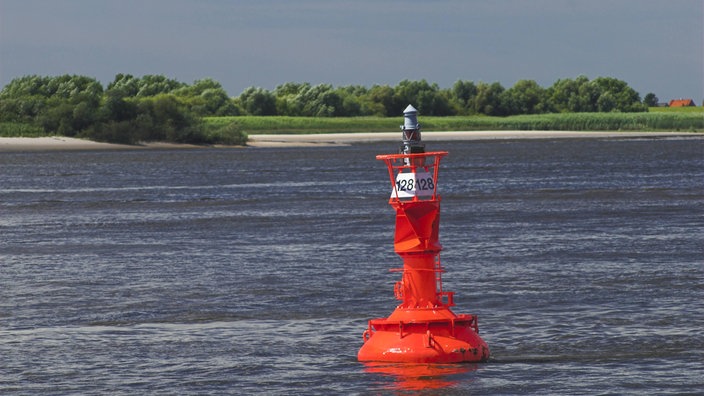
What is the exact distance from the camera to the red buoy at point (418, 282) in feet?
48.8

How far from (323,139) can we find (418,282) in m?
143

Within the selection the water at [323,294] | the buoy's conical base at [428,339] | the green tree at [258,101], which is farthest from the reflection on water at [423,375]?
the green tree at [258,101]

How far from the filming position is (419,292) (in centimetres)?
1511

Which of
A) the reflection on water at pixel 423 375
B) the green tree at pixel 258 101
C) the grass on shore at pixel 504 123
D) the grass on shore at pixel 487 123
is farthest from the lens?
the green tree at pixel 258 101

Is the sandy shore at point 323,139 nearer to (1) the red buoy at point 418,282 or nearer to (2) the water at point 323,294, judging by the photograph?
(2) the water at point 323,294

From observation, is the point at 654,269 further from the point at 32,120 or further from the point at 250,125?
the point at 250,125

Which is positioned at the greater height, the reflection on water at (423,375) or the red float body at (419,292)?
the red float body at (419,292)

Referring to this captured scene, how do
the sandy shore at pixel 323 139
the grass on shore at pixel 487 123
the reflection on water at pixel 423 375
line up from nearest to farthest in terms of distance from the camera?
→ 1. the reflection on water at pixel 423 375
2. the sandy shore at pixel 323 139
3. the grass on shore at pixel 487 123

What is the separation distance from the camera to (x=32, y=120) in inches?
5364

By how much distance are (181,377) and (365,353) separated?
2134 mm

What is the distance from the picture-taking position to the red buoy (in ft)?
48.8

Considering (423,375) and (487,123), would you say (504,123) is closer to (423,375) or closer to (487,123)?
(487,123)

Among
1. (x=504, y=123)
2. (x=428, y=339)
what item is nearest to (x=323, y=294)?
(x=428, y=339)

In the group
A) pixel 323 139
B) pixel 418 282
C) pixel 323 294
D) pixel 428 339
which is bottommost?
pixel 323 139
